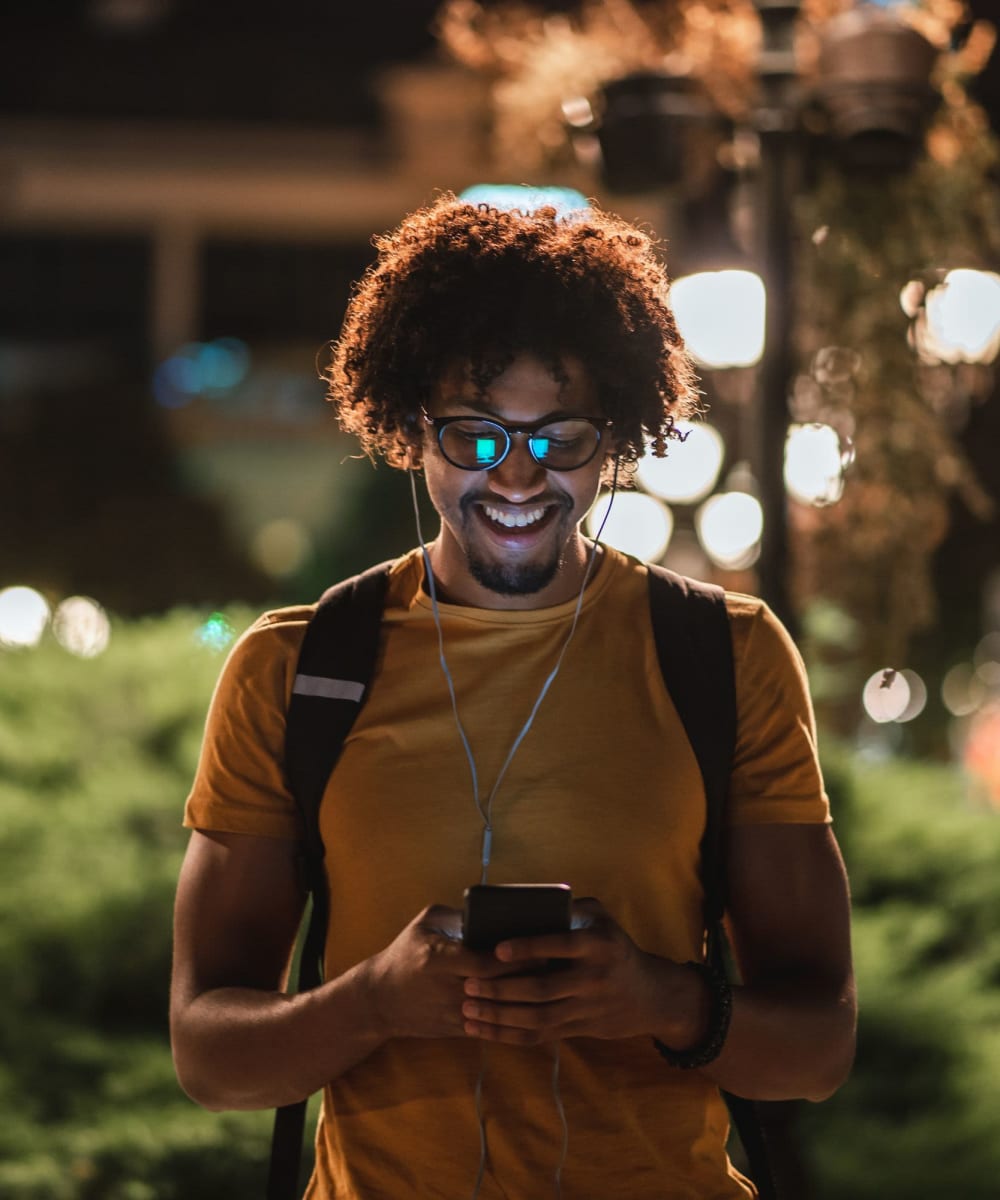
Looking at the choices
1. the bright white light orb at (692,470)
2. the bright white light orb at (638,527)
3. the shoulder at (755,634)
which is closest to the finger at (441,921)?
the shoulder at (755,634)

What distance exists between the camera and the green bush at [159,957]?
13.6 feet

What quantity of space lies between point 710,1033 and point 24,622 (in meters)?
4.87

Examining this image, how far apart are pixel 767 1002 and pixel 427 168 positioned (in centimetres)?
2884

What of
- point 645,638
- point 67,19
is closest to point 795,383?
point 645,638

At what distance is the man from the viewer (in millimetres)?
2025

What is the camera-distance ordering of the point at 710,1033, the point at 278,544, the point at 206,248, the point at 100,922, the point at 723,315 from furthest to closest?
the point at 206,248 < the point at 278,544 < the point at 723,315 < the point at 100,922 < the point at 710,1033

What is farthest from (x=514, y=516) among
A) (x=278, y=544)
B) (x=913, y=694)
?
(x=278, y=544)

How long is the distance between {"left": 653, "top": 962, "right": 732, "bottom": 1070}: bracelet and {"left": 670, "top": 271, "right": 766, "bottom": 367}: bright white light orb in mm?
3899

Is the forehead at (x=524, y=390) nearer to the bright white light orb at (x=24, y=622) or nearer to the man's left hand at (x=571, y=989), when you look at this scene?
the man's left hand at (x=571, y=989)

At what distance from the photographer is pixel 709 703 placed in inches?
82.4

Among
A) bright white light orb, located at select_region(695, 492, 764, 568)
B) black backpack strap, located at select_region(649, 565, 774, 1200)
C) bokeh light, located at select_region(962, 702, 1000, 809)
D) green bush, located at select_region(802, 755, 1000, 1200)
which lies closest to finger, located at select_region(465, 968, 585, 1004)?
black backpack strap, located at select_region(649, 565, 774, 1200)

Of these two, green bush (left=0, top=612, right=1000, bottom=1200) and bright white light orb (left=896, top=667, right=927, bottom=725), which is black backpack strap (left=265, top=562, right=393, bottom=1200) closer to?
green bush (left=0, top=612, right=1000, bottom=1200)

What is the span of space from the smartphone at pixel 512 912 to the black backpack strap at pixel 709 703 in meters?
0.31

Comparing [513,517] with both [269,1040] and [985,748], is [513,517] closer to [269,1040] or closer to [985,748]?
[269,1040]
